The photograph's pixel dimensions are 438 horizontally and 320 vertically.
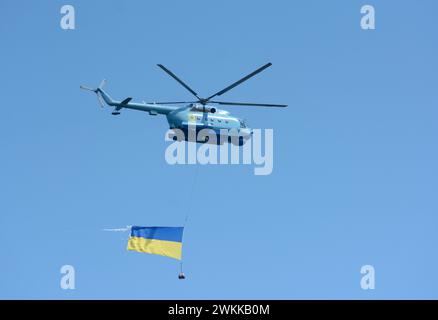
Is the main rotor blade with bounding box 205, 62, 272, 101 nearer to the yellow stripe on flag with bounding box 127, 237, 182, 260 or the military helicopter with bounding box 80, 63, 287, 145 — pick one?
the military helicopter with bounding box 80, 63, 287, 145

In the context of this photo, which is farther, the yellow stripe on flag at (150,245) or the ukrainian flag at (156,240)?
the yellow stripe on flag at (150,245)

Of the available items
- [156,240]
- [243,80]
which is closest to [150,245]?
[156,240]

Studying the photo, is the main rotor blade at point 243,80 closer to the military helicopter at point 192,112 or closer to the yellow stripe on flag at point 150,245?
the military helicopter at point 192,112

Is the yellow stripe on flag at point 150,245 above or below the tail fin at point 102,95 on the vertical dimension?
below

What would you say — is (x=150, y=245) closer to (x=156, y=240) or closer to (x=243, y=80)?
(x=156, y=240)

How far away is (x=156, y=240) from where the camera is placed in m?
44.4

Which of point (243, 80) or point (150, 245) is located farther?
point (243, 80)

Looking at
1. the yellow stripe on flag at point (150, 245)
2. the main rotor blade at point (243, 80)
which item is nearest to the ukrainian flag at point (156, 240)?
the yellow stripe on flag at point (150, 245)

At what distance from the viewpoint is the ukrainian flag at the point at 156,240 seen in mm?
44062

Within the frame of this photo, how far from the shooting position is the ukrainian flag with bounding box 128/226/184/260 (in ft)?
145
